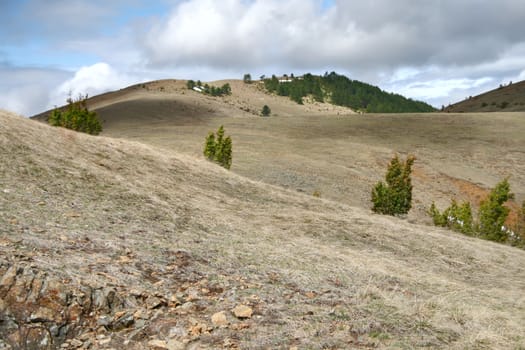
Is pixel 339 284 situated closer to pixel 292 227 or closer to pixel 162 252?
pixel 162 252

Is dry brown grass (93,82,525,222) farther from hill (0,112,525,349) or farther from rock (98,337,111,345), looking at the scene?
rock (98,337,111,345)

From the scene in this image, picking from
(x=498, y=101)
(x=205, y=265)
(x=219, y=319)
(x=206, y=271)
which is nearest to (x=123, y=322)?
(x=219, y=319)

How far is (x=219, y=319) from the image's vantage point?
8.07 meters

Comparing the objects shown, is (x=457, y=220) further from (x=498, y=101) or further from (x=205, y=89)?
(x=205, y=89)

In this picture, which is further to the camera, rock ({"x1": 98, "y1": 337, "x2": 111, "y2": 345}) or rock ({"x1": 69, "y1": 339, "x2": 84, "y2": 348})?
rock ({"x1": 98, "y1": 337, "x2": 111, "y2": 345})

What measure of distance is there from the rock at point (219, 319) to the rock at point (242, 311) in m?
A: 0.25

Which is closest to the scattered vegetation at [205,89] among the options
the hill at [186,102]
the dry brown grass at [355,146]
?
the hill at [186,102]

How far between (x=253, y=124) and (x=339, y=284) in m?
68.0

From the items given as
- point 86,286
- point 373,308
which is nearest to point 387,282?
point 373,308

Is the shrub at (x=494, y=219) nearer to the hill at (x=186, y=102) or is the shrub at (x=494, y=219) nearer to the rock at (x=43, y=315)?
the rock at (x=43, y=315)

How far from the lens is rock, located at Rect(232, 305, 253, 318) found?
8.30 m

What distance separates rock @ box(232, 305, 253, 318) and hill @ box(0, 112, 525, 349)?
0.14ft

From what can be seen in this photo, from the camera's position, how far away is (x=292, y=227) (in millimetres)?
18359

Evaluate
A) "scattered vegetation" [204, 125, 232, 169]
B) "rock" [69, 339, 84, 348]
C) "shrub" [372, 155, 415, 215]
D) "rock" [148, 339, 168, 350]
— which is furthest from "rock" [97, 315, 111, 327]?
"scattered vegetation" [204, 125, 232, 169]
